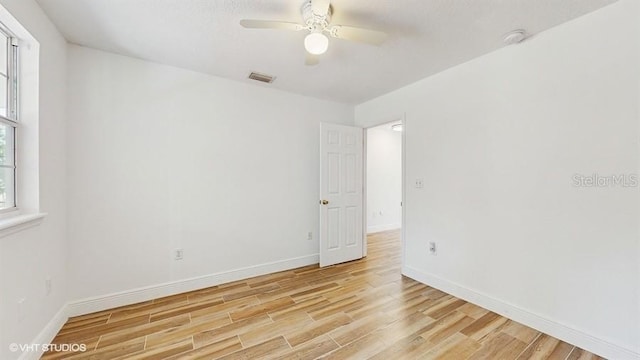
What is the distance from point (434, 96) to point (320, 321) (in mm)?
2686

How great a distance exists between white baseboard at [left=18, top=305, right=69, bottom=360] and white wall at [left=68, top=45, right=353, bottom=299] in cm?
19

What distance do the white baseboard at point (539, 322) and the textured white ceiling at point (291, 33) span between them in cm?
237

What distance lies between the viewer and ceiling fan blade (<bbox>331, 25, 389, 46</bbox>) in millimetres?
1701

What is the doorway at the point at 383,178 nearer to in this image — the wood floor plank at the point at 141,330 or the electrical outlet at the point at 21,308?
the wood floor plank at the point at 141,330

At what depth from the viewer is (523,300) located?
220 cm

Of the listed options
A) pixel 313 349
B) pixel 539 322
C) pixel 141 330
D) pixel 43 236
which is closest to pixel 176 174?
pixel 43 236

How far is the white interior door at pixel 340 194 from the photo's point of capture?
3586 millimetres

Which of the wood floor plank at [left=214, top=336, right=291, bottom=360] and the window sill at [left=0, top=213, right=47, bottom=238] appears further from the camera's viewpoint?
the wood floor plank at [left=214, top=336, right=291, bottom=360]

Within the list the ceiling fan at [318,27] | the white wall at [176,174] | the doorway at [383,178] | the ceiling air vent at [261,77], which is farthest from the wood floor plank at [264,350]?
the doorway at [383,178]

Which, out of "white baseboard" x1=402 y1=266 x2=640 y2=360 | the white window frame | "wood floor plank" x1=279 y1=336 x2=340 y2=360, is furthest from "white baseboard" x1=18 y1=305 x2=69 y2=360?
"white baseboard" x1=402 y1=266 x2=640 y2=360

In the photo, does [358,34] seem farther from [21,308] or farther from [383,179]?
[383,179]

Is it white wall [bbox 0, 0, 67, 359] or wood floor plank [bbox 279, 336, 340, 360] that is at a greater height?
white wall [bbox 0, 0, 67, 359]

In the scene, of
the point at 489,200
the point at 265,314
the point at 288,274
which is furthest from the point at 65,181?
the point at 489,200

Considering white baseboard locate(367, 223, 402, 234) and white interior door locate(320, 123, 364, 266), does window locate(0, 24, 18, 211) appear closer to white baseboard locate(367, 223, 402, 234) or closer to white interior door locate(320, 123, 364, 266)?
white interior door locate(320, 123, 364, 266)
